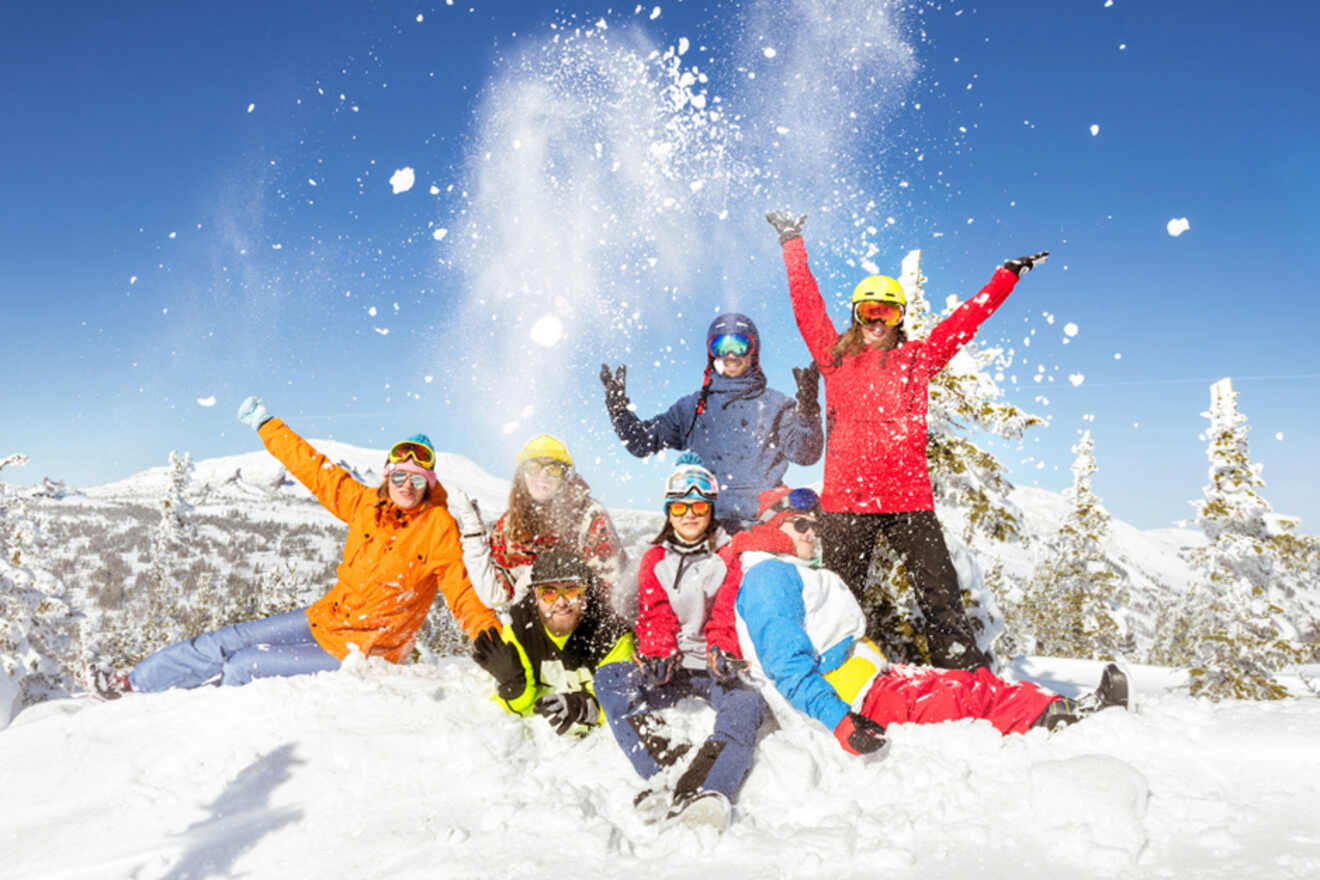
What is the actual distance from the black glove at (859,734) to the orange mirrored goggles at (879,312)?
3.16 meters

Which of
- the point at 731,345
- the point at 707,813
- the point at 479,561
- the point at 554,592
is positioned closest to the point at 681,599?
the point at 554,592

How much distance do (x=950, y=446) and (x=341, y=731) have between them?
9.05 meters

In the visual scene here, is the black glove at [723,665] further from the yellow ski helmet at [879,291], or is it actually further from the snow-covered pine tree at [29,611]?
the snow-covered pine tree at [29,611]

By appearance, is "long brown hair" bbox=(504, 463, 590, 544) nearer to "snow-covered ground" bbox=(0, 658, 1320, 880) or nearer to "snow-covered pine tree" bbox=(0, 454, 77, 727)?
"snow-covered ground" bbox=(0, 658, 1320, 880)

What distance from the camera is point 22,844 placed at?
3893mm

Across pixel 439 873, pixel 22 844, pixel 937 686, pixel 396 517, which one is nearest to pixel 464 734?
pixel 439 873

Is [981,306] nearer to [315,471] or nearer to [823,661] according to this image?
[823,661]

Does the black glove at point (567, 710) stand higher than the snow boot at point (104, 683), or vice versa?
the snow boot at point (104, 683)

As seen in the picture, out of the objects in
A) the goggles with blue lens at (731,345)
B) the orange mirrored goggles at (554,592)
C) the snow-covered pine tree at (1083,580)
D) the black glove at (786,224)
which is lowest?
the snow-covered pine tree at (1083,580)

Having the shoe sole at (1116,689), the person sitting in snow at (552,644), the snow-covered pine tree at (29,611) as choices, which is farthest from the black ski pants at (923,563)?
the snow-covered pine tree at (29,611)

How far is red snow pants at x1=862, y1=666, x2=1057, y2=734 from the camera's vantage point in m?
4.02

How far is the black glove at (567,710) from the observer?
15.3 feet

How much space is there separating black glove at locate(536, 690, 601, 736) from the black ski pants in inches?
84.8

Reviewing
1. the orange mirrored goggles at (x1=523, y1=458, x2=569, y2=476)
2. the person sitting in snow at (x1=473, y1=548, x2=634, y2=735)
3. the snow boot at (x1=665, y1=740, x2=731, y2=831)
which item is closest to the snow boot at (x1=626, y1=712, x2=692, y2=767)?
the snow boot at (x1=665, y1=740, x2=731, y2=831)
